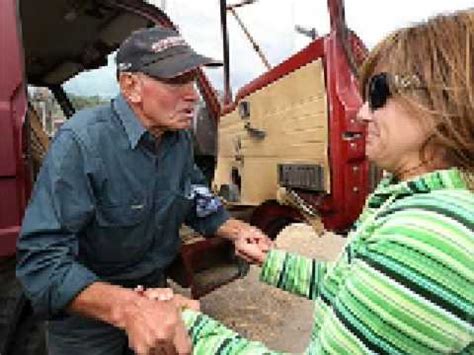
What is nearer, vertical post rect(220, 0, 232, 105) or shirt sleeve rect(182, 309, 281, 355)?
shirt sleeve rect(182, 309, 281, 355)

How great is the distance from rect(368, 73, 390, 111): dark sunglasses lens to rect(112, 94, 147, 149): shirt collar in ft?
3.35

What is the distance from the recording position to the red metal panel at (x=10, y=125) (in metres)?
2.79

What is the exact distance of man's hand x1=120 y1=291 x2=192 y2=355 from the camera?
1.34m

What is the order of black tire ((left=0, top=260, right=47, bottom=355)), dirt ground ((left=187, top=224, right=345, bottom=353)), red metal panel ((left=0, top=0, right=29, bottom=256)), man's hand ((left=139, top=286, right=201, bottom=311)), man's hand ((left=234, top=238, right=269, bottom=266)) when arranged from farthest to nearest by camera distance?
dirt ground ((left=187, top=224, right=345, bottom=353)) < black tire ((left=0, top=260, right=47, bottom=355)) < red metal panel ((left=0, top=0, right=29, bottom=256)) < man's hand ((left=234, top=238, right=269, bottom=266)) < man's hand ((left=139, top=286, right=201, bottom=311))

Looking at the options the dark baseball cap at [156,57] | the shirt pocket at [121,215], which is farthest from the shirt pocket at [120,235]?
the dark baseball cap at [156,57]

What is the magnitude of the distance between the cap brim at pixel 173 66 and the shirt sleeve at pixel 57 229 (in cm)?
40

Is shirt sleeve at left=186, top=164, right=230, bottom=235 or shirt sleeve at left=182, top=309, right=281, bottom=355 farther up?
shirt sleeve at left=186, top=164, right=230, bottom=235

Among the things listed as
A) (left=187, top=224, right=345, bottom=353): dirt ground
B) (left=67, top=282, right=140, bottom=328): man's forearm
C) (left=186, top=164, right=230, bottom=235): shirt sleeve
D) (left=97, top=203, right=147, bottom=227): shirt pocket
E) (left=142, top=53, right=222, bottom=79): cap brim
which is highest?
(left=142, top=53, right=222, bottom=79): cap brim

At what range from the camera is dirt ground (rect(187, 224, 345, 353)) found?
14.8 feet

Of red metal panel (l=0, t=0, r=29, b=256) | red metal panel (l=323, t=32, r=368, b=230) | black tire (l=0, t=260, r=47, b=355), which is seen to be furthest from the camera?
red metal panel (l=323, t=32, r=368, b=230)

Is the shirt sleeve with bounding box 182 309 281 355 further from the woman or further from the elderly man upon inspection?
the elderly man

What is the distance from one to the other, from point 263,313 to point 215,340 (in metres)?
3.95

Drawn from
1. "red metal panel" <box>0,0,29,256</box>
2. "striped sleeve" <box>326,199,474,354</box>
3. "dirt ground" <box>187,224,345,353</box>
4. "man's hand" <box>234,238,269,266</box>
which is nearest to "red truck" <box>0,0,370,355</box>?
"red metal panel" <box>0,0,29,256</box>

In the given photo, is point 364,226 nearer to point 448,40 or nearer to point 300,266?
point 448,40
